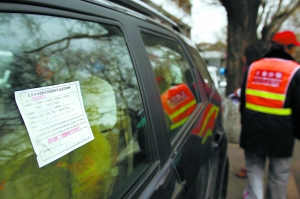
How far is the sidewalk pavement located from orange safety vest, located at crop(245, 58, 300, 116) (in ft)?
4.83

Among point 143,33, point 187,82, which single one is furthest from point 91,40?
point 187,82

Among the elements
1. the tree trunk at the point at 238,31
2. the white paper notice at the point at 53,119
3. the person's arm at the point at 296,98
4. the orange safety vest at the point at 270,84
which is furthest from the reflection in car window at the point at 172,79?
the tree trunk at the point at 238,31

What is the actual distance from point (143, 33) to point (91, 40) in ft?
1.31

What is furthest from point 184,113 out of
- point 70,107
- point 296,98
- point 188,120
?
point 70,107

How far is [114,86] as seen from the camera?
3.55 ft

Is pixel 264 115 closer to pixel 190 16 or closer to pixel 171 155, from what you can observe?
pixel 171 155

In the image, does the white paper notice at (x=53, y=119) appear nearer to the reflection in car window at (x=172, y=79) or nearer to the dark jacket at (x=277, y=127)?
A: the reflection in car window at (x=172, y=79)

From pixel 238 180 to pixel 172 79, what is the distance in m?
2.20

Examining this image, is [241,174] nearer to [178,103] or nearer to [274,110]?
[274,110]

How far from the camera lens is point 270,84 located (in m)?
2.00

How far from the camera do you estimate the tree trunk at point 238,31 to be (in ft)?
17.9

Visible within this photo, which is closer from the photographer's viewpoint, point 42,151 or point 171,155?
point 42,151

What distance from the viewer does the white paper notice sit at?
0.67 metres

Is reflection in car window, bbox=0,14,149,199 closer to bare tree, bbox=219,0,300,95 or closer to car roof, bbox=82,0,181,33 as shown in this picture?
car roof, bbox=82,0,181,33
